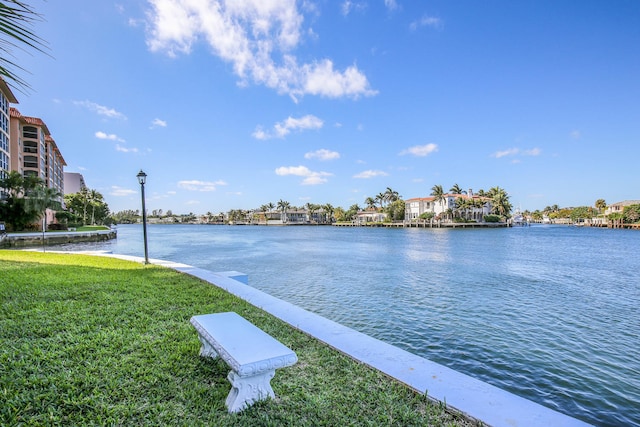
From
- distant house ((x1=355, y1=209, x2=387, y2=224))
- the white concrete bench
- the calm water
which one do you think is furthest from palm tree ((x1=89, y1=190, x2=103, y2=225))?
the white concrete bench

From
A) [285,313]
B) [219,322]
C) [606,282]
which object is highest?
[219,322]

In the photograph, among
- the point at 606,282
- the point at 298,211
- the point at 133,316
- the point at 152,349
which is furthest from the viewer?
the point at 298,211

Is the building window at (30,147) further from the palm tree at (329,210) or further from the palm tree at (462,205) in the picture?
the palm tree at (329,210)

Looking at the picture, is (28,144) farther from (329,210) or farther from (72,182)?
(329,210)

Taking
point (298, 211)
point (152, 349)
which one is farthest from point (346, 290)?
point (298, 211)

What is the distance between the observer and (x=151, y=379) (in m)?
3.43

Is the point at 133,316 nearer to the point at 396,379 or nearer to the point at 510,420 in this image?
the point at 396,379

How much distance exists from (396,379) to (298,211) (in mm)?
153510

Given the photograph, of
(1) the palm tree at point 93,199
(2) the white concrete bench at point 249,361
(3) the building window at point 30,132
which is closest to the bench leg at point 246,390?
(2) the white concrete bench at point 249,361

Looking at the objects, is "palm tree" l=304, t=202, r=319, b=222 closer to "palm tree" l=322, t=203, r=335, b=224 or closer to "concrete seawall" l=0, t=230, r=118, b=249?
"palm tree" l=322, t=203, r=335, b=224

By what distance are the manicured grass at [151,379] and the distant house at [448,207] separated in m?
95.8

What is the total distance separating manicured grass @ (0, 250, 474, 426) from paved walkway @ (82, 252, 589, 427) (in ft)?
0.65

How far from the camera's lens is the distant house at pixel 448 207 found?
93938mm

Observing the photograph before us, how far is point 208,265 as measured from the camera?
2055 centimetres
